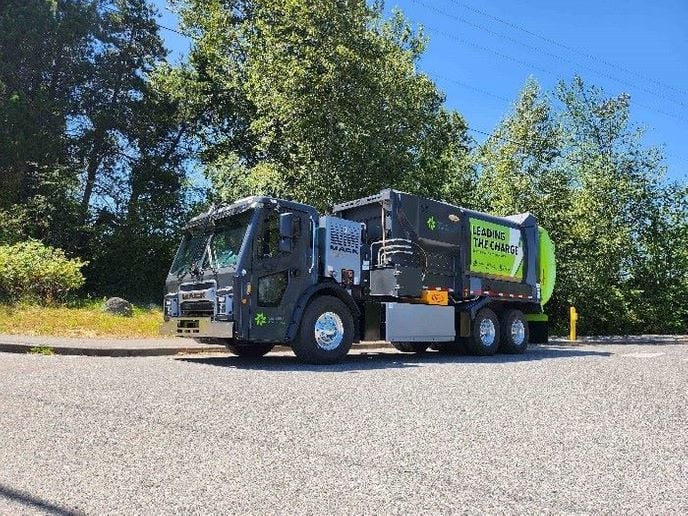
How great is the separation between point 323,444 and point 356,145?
1594cm

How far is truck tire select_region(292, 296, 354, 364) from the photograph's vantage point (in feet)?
34.6

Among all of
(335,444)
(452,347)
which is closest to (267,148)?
(452,347)

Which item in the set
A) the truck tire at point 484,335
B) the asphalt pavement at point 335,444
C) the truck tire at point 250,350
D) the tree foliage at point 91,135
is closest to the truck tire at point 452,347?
the truck tire at point 484,335

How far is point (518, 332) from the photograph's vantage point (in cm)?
1482

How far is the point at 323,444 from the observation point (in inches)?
189

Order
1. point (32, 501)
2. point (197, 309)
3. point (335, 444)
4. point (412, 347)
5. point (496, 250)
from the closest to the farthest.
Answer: point (32, 501), point (335, 444), point (197, 309), point (496, 250), point (412, 347)

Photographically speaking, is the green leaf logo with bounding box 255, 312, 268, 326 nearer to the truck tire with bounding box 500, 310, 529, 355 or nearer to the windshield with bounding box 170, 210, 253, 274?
the windshield with bounding box 170, 210, 253, 274

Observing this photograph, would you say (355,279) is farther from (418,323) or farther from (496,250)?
(496,250)

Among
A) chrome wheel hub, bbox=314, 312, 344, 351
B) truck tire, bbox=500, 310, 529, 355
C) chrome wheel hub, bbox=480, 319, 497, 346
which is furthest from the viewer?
truck tire, bbox=500, 310, 529, 355

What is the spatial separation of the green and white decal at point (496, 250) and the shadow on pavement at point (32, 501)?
11.4 metres

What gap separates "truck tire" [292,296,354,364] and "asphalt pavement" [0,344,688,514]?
1.80 metres

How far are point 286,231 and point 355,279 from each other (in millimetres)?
2103

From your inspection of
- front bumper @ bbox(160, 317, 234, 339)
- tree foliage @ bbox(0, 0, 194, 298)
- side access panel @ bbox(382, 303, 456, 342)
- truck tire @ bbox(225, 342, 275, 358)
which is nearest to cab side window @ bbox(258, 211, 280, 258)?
front bumper @ bbox(160, 317, 234, 339)

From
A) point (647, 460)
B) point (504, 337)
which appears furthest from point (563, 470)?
point (504, 337)
